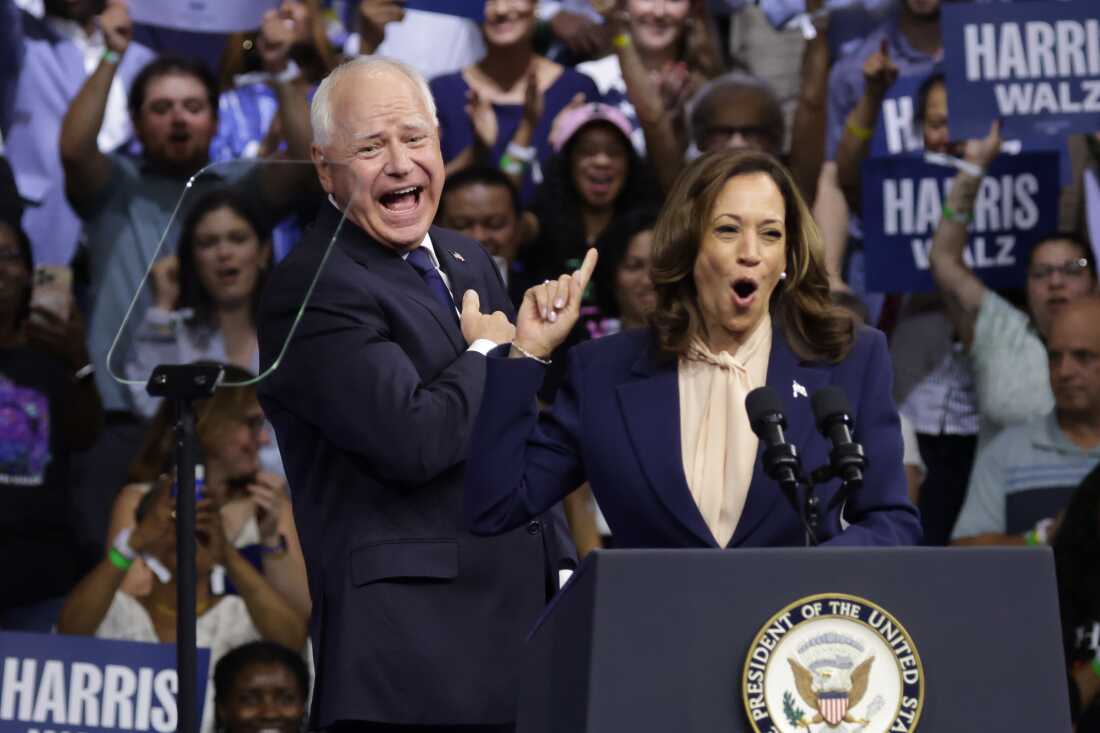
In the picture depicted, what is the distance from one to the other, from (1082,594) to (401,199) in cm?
261

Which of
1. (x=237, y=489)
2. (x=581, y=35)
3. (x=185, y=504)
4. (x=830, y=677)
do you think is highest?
(x=581, y=35)

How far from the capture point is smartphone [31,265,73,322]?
5.45 meters

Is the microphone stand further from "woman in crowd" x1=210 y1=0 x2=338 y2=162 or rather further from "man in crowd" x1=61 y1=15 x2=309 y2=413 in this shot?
"woman in crowd" x1=210 y1=0 x2=338 y2=162

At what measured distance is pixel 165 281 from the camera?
395cm

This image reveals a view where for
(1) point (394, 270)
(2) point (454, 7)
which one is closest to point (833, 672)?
(1) point (394, 270)

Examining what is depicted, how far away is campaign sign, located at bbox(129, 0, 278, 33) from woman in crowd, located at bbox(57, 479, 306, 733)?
4.97 feet

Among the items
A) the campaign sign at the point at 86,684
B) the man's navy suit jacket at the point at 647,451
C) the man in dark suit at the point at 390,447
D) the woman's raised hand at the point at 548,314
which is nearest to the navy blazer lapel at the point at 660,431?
the man's navy suit jacket at the point at 647,451

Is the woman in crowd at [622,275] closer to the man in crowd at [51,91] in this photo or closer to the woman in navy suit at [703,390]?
the man in crowd at [51,91]

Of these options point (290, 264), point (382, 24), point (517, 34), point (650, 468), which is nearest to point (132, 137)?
point (382, 24)

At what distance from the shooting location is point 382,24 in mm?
6004

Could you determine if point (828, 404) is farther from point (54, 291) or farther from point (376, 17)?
point (376, 17)

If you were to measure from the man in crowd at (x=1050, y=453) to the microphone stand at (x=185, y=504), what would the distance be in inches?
123

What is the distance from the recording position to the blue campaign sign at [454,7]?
5.82 metres

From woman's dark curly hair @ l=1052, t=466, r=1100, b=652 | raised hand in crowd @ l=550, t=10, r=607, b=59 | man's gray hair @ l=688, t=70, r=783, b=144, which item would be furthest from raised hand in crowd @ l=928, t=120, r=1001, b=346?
raised hand in crowd @ l=550, t=10, r=607, b=59
